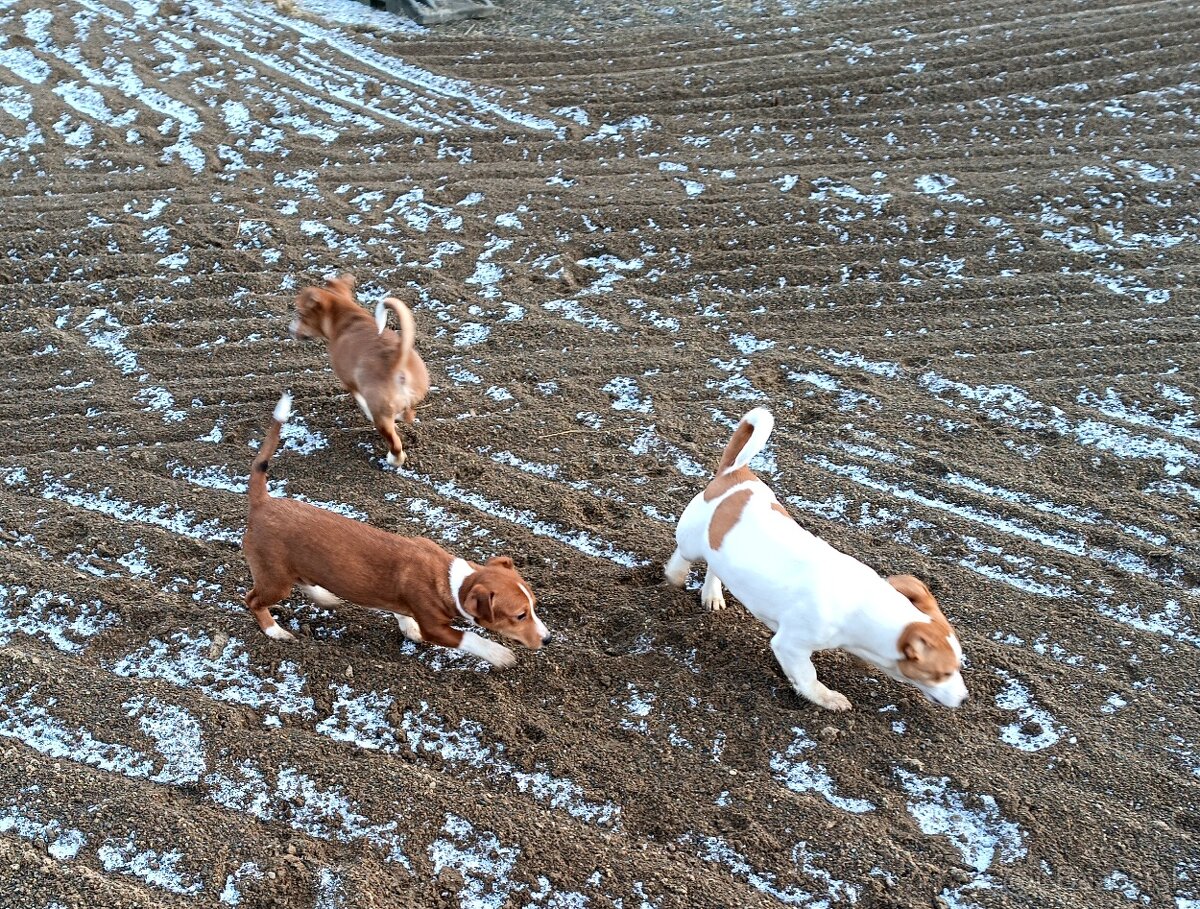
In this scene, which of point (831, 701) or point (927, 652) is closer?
point (927, 652)

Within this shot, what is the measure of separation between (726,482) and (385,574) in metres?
1.48

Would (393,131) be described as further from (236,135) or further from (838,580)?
(838,580)

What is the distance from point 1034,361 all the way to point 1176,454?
38.5 inches

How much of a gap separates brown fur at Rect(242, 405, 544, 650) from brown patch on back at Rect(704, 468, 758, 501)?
2.90 feet

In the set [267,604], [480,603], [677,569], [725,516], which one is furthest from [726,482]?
[267,604]

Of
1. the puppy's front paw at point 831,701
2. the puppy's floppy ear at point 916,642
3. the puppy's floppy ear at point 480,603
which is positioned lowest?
the puppy's front paw at point 831,701

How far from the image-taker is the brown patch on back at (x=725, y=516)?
3781mm

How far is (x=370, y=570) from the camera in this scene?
151 inches

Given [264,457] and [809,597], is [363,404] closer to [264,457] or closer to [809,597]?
[264,457]

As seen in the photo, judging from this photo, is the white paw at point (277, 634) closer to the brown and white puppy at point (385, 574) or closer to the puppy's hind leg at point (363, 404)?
the brown and white puppy at point (385, 574)

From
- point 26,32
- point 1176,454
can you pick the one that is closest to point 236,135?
point 26,32

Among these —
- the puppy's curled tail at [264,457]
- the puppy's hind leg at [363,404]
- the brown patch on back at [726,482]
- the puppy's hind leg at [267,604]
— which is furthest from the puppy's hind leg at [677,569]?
the puppy's hind leg at [363,404]

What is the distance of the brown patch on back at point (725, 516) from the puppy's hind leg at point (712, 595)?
37 cm

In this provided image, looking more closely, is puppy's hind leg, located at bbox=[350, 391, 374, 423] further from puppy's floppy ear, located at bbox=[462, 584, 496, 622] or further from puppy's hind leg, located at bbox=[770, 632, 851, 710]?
puppy's hind leg, located at bbox=[770, 632, 851, 710]
